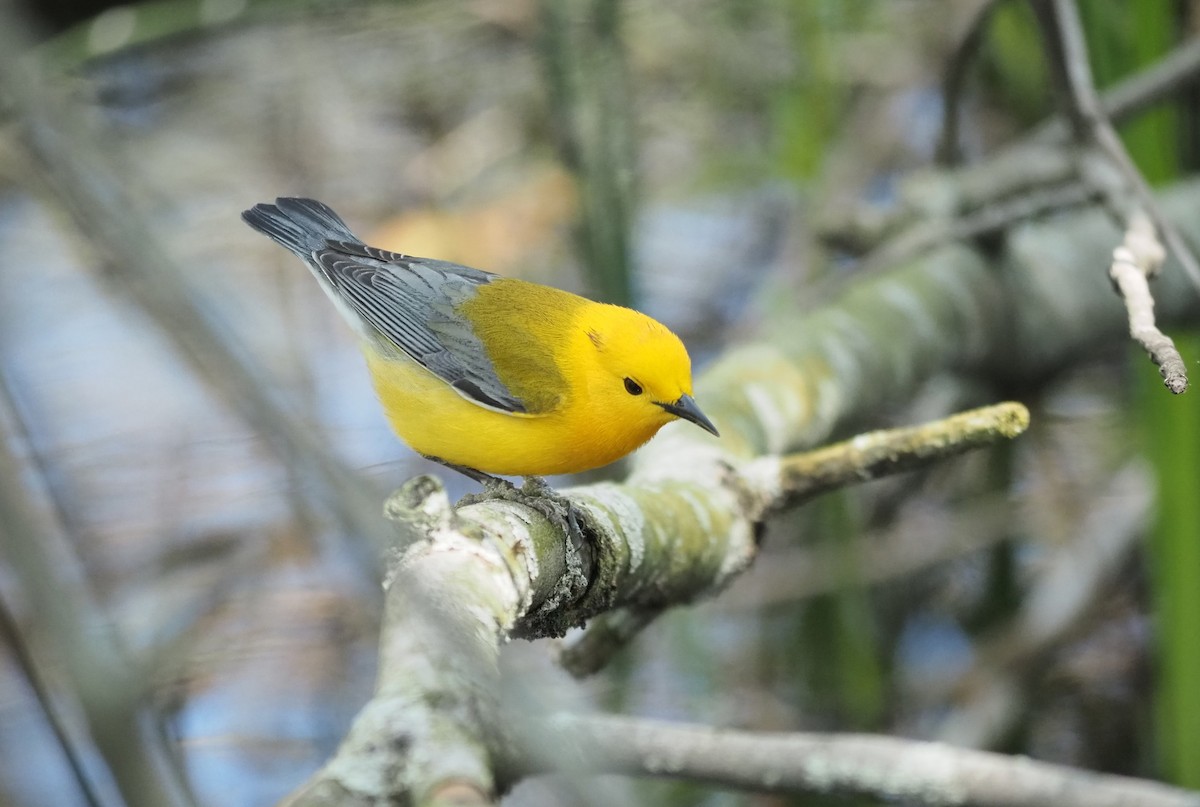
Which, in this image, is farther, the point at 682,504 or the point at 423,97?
the point at 423,97

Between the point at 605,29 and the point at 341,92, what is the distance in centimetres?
345

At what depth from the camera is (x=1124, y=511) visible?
519cm

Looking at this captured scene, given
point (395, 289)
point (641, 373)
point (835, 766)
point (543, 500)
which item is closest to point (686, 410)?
point (641, 373)

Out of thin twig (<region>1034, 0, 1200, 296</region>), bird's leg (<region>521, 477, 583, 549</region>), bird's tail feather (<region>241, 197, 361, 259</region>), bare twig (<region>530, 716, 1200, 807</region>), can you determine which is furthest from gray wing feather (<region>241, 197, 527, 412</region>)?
thin twig (<region>1034, 0, 1200, 296</region>)

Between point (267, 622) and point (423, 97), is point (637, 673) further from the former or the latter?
point (423, 97)

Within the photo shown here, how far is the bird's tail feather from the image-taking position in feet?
10.3

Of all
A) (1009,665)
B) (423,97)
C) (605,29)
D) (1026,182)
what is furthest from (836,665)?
(423,97)

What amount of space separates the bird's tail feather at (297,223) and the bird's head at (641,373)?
908 mm

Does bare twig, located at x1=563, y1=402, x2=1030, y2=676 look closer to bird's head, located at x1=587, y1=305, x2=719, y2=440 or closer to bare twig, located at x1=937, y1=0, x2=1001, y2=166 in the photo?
bird's head, located at x1=587, y1=305, x2=719, y2=440

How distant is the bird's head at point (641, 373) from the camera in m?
2.67

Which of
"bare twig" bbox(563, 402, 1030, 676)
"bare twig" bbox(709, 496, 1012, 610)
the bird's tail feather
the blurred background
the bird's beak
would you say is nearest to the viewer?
"bare twig" bbox(563, 402, 1030, 676)

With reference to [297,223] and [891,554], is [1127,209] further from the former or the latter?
[891,554]

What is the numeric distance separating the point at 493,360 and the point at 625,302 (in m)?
1.06

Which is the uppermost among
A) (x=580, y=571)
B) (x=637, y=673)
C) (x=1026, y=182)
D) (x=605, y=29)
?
(x=605, y=29)
